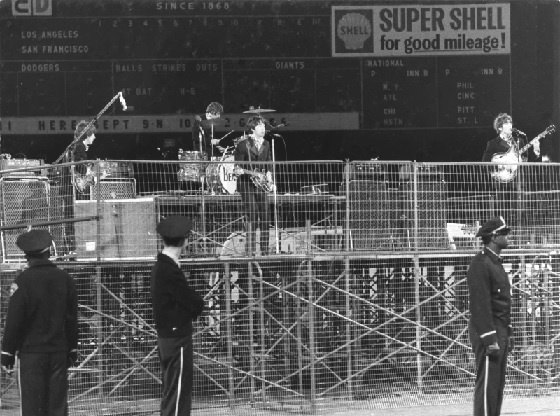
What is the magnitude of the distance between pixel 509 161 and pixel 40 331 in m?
8.05

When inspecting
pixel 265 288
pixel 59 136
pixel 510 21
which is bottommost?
pixel 265 288

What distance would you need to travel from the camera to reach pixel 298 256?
13.5m

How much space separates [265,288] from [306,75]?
14.7 feet

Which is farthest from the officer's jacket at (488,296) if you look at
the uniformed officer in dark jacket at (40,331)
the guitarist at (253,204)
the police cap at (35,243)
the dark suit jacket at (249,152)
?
the dark suit jacket at (249,152)

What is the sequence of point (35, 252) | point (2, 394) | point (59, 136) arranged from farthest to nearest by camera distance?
point (59, 136)
point (2, 394)
point (35, 252)

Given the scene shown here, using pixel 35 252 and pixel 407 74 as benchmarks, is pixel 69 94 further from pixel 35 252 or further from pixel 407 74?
pixel 35 252

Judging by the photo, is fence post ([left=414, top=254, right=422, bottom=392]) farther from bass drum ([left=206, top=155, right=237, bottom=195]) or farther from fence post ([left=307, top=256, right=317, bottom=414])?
bass drum ([left=206, top=155, right=237, bottom=195])

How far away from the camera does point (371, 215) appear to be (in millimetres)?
13773

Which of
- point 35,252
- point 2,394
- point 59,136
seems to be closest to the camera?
point 35,252

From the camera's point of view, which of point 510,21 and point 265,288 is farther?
point 510,21

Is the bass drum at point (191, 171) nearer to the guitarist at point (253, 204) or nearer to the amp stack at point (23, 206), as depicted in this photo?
the guitarist at point (253, 204)

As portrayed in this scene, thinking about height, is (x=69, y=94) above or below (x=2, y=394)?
above

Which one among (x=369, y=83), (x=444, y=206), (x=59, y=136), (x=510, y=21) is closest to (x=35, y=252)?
(x=444, y=206)

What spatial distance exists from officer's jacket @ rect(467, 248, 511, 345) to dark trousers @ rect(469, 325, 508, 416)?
0.34 feet
